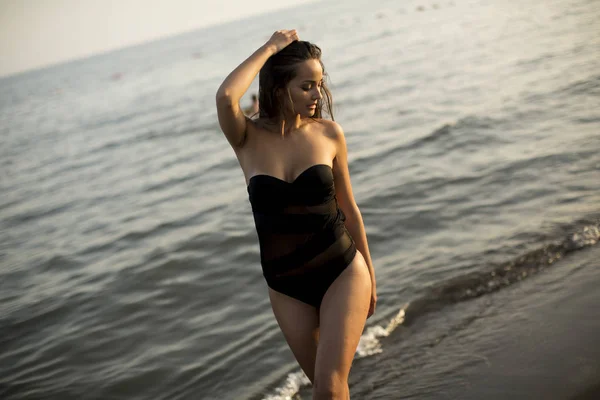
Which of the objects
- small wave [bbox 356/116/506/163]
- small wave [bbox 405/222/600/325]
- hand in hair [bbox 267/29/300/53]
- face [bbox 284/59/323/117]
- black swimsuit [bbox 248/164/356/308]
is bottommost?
small wave [bbox 405/222/600/325]

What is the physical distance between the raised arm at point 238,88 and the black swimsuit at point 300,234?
1.00 feet

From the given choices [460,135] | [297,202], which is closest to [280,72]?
[297,202]

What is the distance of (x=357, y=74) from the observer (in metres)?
27.0

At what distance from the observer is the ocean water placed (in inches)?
203

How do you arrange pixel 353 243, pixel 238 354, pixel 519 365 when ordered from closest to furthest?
pixel 353 243, pixel 519 365, pixel 238 354

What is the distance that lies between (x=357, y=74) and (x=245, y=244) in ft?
62.6

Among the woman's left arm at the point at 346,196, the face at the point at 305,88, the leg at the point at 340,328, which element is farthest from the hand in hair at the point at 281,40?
the leg at the point at 340,328

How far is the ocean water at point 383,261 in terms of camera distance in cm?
515

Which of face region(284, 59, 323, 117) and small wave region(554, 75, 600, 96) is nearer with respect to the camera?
face region(284, 59, 323, 117)

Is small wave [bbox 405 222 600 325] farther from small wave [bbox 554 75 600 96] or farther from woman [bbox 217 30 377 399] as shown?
small wave [bbox 554 75 600 96]

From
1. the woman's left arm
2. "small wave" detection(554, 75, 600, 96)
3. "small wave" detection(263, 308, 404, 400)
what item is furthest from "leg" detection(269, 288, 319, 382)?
"small wave" detection(554, 75, 600, 96)

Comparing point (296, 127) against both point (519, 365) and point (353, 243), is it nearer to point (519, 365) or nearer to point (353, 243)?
point (353, 243)

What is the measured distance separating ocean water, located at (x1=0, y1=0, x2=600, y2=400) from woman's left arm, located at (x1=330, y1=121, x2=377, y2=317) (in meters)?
1.44

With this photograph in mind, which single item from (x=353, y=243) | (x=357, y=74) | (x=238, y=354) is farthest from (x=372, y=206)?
(x=357, y=74)
